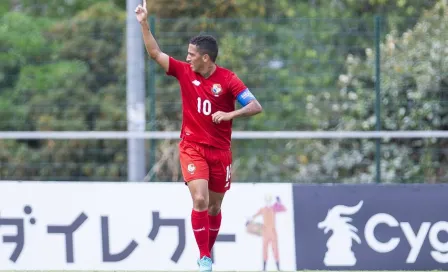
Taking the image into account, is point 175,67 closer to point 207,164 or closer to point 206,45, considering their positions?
point 206,45

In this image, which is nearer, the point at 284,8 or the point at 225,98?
the point at 225,98

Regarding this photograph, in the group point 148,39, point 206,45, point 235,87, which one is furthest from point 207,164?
point 148,39

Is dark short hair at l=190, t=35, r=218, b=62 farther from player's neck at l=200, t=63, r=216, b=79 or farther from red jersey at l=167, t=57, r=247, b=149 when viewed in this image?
red jersey at l=167, t=57, r=247, b=149

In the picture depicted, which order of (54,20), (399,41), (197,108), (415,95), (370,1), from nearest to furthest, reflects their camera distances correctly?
(197,108) → (415,95) → (399,41) → (370,1) → (54,20)

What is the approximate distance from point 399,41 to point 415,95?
3.72 ft

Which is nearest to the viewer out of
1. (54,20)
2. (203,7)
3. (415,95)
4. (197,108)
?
(197,108)

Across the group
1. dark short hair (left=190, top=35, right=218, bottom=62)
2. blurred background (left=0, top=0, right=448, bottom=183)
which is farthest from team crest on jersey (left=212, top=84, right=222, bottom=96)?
blurred background (left=0, top=0, right=448, bottom=183)

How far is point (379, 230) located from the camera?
1027 cm

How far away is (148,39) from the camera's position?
896 cm

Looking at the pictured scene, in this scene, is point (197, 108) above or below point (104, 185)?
above

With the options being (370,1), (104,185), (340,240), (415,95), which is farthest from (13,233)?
(370,1)

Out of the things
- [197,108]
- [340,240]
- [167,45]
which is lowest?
[340,240]

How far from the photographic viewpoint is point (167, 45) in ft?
43.3

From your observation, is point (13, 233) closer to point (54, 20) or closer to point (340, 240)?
point (340, 240)
